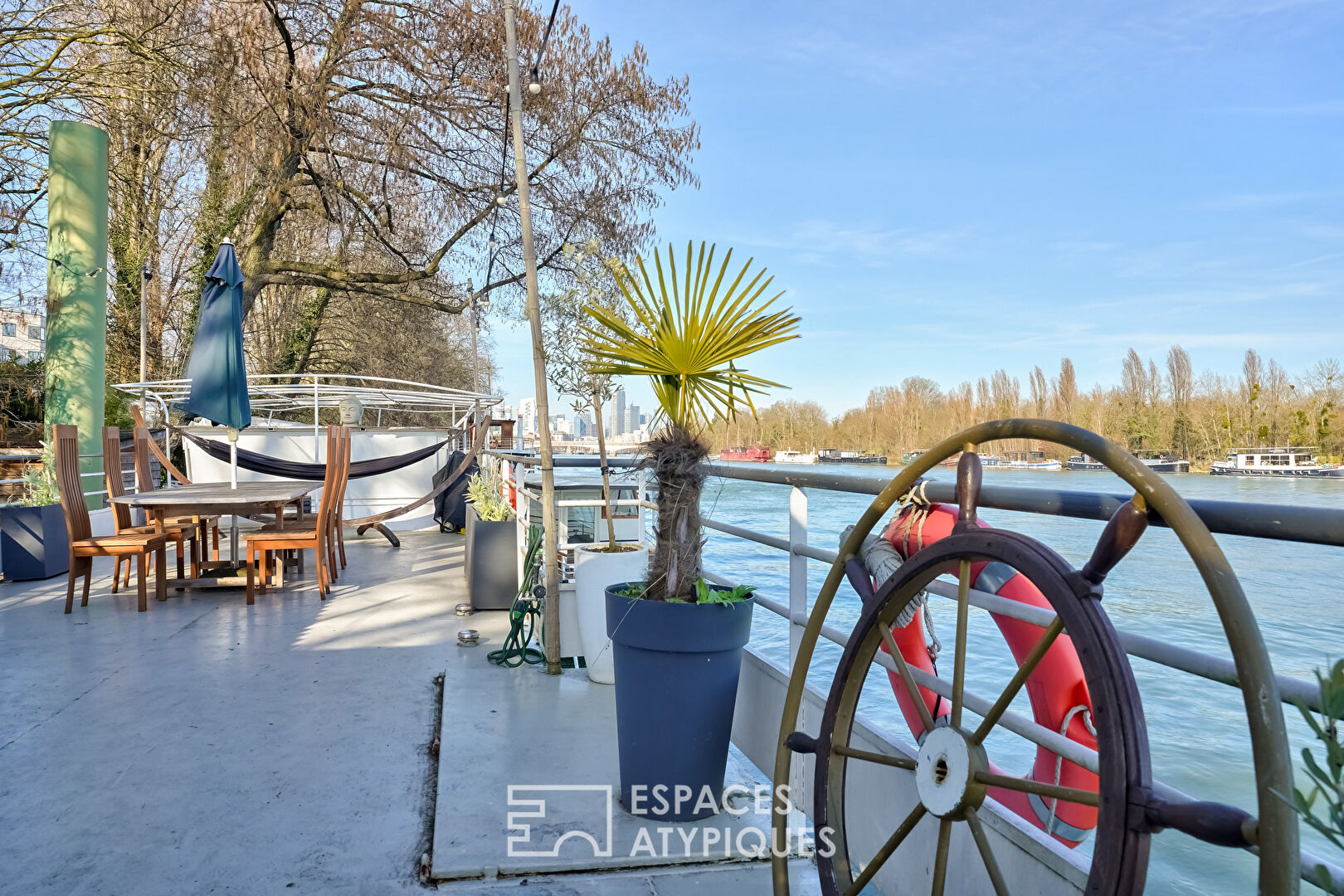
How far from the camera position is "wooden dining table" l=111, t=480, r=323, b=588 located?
505cm

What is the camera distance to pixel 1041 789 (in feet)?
3.41

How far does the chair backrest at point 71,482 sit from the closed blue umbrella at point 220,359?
72 cm

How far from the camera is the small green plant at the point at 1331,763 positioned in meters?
0.60

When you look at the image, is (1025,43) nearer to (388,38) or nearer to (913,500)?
(388,38)

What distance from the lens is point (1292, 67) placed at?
2773 cm

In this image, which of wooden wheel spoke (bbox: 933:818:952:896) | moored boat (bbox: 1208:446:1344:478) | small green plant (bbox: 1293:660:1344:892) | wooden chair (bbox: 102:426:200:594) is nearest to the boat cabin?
moored boat (bbox: 1208:446:1344:478)

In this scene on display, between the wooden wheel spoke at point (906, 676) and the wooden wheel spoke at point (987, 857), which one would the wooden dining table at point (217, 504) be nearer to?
the wooden wheel spoke at point (906, 676)

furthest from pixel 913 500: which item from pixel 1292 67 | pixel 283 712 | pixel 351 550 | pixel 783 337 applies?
pixel 1292 67

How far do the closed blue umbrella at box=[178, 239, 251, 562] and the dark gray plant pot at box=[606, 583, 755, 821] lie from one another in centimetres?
441

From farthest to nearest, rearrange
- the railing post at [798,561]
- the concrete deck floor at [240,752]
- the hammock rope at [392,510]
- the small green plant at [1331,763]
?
the hammock rope at [392,510], the railing post at [798,561], the concrete deck floor at [240,752], the small green plant at [1331,763]

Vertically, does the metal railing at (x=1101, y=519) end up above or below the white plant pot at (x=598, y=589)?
above

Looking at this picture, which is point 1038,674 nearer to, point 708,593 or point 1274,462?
point 708,593

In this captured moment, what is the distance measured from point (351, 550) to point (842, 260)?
122 ft

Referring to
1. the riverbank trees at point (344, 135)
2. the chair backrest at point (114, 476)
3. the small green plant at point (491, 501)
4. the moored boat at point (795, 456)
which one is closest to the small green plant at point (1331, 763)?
the small green plant at point (491, 501)
